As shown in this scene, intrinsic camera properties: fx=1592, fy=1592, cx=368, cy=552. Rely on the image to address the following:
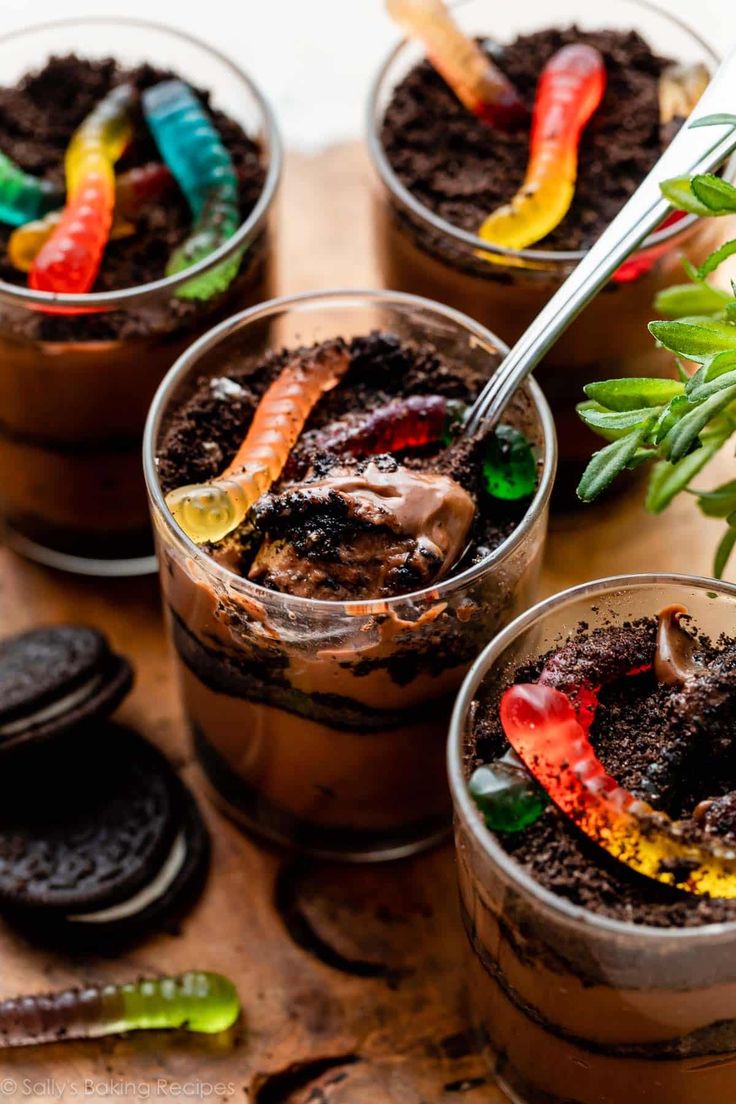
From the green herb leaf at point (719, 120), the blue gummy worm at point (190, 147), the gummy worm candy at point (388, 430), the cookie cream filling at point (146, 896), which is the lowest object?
the cookie cream filling at point (146, 896)

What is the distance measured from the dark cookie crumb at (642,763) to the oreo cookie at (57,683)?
52cm

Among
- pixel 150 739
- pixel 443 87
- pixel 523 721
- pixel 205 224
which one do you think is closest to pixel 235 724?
pixel 150 739

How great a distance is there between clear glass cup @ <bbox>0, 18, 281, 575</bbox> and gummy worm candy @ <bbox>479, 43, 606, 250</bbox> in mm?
277

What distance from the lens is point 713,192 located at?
1.32 metres

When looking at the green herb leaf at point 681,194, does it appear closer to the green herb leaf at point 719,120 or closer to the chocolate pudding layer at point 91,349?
the green herb leaf at point 719,120

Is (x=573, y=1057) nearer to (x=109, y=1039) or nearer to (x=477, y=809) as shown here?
(x=477, y=809)

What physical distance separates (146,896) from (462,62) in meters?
1.03

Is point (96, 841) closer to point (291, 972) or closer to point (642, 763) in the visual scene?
point (291, 972)

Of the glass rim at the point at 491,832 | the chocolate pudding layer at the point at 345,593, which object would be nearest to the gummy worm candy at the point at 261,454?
the chocolate pudding layer at the point at 345,593

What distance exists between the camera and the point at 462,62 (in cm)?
189

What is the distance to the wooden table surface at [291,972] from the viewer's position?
152 cm

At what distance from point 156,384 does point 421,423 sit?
0.39m

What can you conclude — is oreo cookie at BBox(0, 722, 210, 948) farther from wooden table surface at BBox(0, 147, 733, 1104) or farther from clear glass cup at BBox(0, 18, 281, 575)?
clear glass cup at BBox(0, 18, 281, 575)

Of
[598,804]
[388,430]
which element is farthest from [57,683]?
[598,804]
